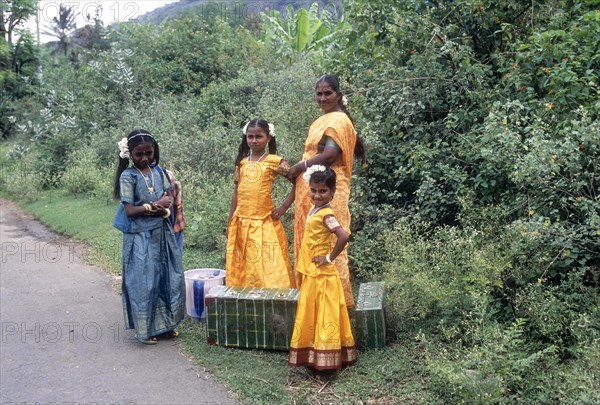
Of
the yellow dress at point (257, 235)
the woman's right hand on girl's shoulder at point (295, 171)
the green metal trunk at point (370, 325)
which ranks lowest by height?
the green metal trunk at point (370, 325)

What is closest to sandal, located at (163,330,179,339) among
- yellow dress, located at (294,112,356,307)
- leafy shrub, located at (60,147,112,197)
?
yellow dress, located at (294,112,356,307)

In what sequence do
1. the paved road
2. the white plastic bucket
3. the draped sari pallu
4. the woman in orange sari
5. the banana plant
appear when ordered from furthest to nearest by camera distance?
the banana plant < the white plastic bucket < the woman in orange sari < the draped sari pallu < the paved road

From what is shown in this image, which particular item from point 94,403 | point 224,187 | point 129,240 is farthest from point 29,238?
point 94,403

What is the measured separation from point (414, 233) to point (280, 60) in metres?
10.7

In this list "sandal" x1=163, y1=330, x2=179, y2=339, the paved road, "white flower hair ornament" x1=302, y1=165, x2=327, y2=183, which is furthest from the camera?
"sandal" x1=163, y1=330, x2=179, y2=339

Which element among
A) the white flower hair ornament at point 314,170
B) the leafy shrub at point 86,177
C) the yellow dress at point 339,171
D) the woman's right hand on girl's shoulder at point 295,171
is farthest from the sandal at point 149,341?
the leafy shrub at point 86,177

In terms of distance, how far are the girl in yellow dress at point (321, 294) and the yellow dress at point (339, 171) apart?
0.53m

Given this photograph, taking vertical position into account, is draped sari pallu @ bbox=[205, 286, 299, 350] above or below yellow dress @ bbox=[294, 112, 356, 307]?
below

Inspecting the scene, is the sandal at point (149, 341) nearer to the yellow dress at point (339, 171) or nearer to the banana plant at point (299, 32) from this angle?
the yellow dress at point (339, 171)

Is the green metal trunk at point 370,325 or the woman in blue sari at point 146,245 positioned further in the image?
the woman in blue sari at point 146,245

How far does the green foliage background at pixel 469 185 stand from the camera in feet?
14.9

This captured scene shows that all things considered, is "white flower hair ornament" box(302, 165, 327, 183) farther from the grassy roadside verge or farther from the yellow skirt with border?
the grassy roadside verge

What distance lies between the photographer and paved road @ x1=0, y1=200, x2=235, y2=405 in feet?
15.5

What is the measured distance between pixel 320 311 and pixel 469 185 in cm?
255
